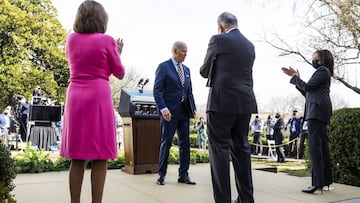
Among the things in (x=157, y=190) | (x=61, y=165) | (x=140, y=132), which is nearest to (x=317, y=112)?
(x=157, y=190)

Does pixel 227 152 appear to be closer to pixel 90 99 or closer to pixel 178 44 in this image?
pixel 90 99

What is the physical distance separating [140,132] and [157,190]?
1.30 m

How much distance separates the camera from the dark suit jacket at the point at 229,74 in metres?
2.74

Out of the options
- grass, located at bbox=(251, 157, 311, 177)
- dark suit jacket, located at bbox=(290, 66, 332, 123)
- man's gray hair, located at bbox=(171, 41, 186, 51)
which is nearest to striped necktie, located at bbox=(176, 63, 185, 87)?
man's gray hair, located at bbox=(171, 41, 186, 51)

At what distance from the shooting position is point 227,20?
2.96 metres

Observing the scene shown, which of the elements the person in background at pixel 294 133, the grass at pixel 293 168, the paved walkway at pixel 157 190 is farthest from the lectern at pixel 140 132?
the person in background at pixel 294 133

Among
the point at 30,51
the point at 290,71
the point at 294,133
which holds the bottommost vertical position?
the point at 294,133

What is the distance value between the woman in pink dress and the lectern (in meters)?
2.33

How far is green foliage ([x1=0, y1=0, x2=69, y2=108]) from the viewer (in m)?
17.6

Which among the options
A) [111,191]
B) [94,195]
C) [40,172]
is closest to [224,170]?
[94,195]

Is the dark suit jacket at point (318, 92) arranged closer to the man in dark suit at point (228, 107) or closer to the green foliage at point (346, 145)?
the green foliage at point (346, 145)

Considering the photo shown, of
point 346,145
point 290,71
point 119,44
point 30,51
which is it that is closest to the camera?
point 119,44

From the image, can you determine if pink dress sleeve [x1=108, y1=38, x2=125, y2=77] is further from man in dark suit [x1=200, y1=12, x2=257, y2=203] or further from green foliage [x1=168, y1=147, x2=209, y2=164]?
green foliage [x1=168, y1=147, x2=209, y2=164]

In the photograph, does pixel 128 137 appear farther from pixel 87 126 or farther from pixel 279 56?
pixel 279 56
